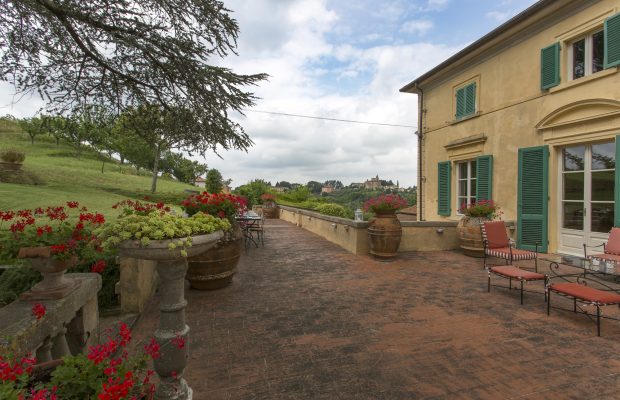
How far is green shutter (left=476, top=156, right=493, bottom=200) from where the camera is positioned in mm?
8359

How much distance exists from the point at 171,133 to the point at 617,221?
831cm

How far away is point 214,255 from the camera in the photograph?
468 cm

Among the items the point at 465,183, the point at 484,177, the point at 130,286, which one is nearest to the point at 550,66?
the point at 484,177

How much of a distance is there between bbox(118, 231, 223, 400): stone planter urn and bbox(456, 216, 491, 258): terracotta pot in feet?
22.4

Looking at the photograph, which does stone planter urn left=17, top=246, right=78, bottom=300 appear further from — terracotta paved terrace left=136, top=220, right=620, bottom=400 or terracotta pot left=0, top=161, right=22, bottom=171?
terracotta pot left=0, top=161, right=22, bottom=171

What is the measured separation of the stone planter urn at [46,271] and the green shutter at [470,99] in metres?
10.2

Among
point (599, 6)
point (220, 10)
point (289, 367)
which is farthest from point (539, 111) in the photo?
point (289, 367)

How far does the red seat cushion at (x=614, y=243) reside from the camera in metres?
5.12

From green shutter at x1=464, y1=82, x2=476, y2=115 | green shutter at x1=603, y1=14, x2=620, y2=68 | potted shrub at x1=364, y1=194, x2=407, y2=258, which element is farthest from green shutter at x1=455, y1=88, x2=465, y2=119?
potted shrub at x1=364, y1=194, x2=407, y2=258

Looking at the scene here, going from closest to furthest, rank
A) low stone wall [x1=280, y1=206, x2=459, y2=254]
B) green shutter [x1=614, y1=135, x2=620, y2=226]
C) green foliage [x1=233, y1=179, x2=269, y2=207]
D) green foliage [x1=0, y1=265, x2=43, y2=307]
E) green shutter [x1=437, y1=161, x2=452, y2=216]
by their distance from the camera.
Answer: green foliage [x1=0, y1=265, x2=43, y2=307] → green shutter [x1=614, y1=135, x2=620, y2=226] → low stone wall [x1=280, y1=206, x2=459, y2=254] → green shutter [x1=437, y1=161, x2=452, y2=216] → green foliage [x1=233, y1=179, x2=269, y2=207]

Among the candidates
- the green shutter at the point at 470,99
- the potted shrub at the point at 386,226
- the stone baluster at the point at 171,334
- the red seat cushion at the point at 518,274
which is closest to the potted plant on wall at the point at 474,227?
the potted shrub at the point at 386,226

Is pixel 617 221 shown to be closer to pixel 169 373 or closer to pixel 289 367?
pixel 289 367

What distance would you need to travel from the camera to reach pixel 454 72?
9891 millimetres

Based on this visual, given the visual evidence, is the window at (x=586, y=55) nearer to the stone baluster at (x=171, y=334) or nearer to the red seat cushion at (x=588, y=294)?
the red seat cushion at (x=588, y=294)
